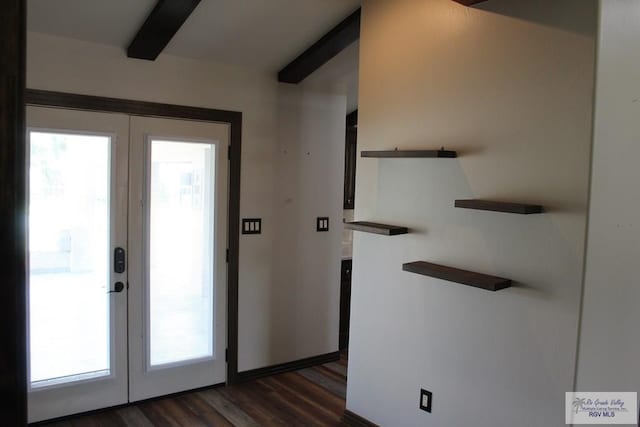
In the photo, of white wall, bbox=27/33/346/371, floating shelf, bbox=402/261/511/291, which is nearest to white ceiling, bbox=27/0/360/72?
white wall, bbox=27/33/346/371

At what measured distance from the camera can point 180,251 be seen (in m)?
3.49

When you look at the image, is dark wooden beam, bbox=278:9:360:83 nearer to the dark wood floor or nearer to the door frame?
the door frame

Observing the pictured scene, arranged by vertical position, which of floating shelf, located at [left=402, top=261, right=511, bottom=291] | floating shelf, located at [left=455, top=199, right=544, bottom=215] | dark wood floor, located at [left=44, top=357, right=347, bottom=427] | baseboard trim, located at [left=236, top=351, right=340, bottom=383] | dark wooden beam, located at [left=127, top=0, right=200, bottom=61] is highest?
dark wooden beam, located at [left=127, top=0, right=200, bottom=61]

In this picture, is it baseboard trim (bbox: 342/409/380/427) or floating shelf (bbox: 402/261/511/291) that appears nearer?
Result: floating shelf (bbox: 402/261/511/291)

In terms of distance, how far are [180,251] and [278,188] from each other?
91 centimetres

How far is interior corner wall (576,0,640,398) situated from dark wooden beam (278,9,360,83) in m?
1.62

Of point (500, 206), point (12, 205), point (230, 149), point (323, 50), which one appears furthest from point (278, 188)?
point (12, 205)

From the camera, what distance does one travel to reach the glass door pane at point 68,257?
116 inches

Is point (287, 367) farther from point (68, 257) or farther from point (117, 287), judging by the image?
point (68, 257)

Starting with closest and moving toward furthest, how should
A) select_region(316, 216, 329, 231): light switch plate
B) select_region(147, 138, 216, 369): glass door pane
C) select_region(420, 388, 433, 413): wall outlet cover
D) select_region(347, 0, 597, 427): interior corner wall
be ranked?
select_region(347, 0, 597, 427): interior corner wall → select_region(420, 388, 433, 413): wall outlet cover → select_region(147, 138, 216, 369): glass door pane → select_region(316, 216, 329, 231): light switch plate

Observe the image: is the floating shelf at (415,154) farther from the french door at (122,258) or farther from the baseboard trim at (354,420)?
the baseboard trim at (354,420)

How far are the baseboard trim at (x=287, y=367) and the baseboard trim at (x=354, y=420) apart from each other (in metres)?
0.93

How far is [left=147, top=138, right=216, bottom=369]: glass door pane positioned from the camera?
11.1ft

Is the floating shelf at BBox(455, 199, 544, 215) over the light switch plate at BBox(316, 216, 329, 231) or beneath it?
over
